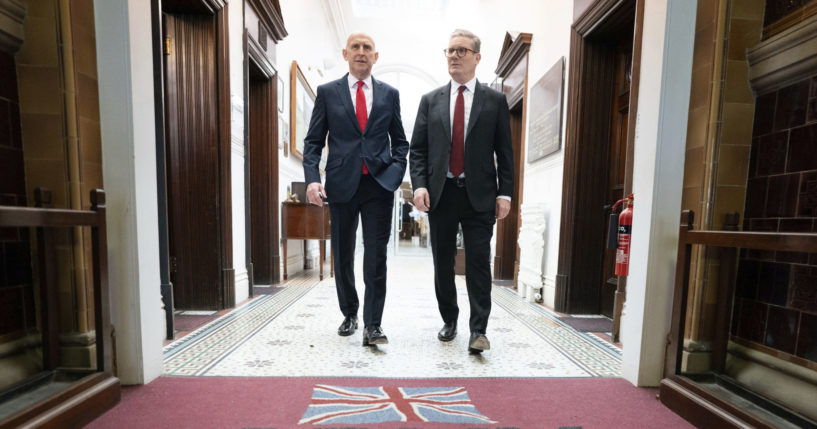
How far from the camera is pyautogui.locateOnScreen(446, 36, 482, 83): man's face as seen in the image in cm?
156

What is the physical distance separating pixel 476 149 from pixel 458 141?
97mm

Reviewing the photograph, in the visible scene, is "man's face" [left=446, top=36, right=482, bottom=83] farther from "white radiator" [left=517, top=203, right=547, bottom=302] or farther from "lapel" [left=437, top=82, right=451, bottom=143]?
"white radiator" [left=517, top=203, right=547, bottom=302]

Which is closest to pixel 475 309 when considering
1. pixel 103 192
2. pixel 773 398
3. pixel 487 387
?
pixel 487 387

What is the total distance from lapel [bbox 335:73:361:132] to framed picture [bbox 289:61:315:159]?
2.06m

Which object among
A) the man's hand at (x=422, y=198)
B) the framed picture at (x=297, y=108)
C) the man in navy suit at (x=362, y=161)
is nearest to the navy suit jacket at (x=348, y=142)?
the man in navy suit at (x=362, y=161)

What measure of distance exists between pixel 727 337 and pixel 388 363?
3.99 ft

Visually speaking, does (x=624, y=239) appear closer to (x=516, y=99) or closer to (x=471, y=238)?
(x=471, y=238)

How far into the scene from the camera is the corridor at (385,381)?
3.50 ft

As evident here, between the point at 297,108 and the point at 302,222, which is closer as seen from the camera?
the point at 302,222

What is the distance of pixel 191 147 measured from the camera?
2.26m

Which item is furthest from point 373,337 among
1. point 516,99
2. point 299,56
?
point 299,56

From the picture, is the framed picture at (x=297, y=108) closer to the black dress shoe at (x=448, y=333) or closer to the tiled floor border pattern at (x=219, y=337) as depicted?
the tiled floor border pattern at (x=219, y=337)

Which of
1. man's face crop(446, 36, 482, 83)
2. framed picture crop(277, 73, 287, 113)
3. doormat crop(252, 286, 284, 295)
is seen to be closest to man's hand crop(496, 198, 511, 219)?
man's face crop(446, 36, 482, 83)

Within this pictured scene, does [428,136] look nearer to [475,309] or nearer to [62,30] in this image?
[475,309]
